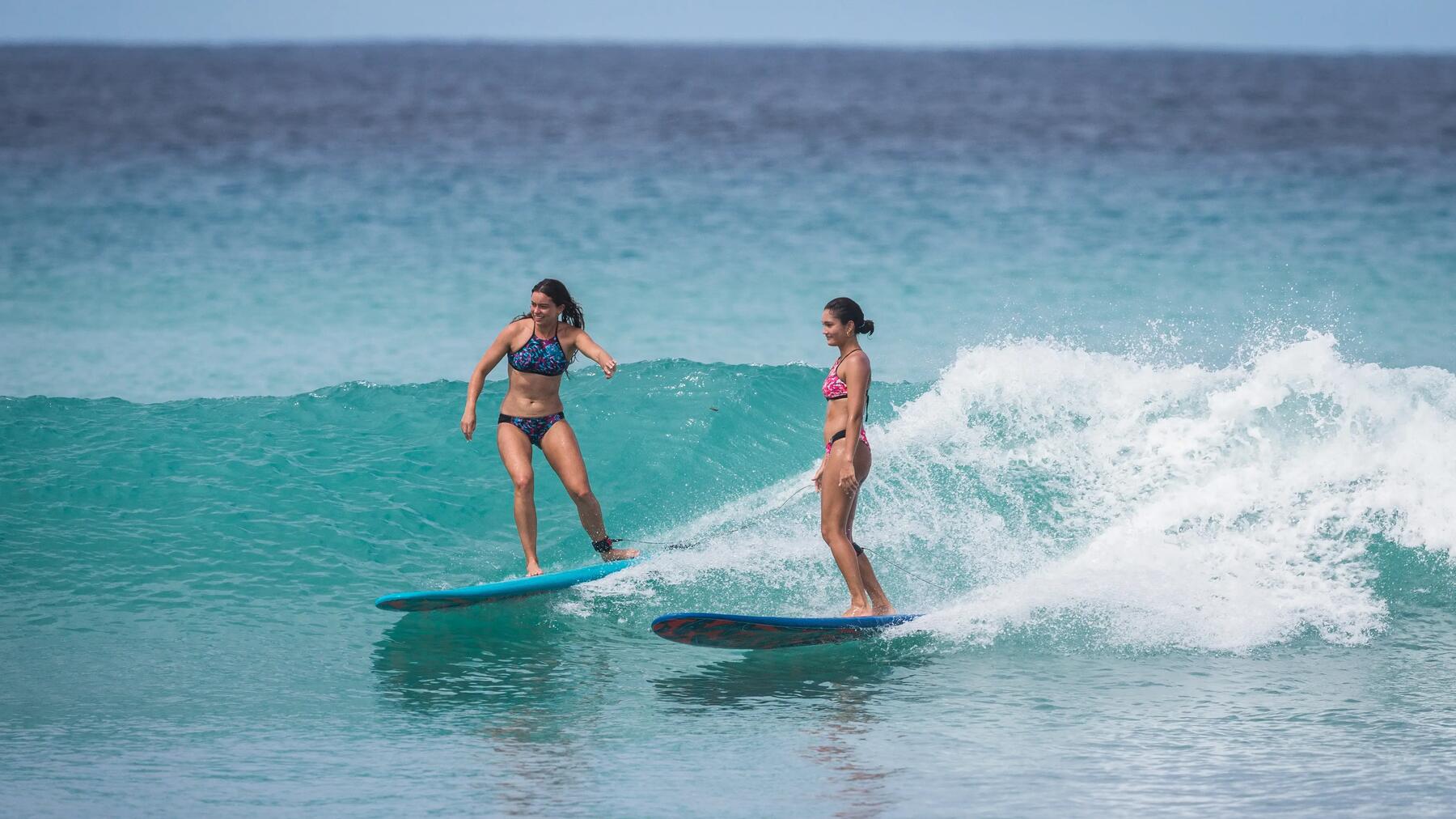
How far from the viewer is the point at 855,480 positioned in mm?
7746

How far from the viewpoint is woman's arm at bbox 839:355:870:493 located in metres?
7.65

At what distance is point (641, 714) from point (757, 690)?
2.12ft

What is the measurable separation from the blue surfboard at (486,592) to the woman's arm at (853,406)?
1.87 meters

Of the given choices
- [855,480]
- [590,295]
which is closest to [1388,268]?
[590,295]

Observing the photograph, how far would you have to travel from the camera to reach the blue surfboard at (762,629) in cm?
770

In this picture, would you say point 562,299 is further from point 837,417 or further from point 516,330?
point 837,417

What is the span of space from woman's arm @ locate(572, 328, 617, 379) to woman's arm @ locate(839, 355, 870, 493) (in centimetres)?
128

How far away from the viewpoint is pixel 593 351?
8422 mm

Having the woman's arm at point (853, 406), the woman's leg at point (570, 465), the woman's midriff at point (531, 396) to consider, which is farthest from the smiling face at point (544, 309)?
the woman's arm at point (853, 406)

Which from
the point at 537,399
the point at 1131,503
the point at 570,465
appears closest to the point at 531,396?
the point at 537,399

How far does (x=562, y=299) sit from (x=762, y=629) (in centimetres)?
219

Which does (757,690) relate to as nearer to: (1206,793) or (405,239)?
(1206,793)

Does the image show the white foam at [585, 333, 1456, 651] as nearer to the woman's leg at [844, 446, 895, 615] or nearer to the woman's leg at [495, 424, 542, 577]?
the woman's leg at [844, 446, 895, 615]

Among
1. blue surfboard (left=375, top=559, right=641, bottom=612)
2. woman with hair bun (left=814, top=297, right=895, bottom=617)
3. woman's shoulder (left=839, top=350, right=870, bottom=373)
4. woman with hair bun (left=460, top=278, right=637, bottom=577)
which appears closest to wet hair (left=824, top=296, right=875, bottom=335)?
woman with hair bun (left=814, top=297, right=895, bottom=617)
